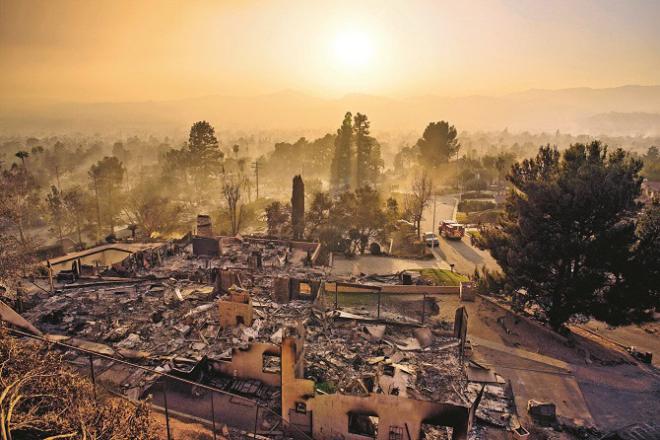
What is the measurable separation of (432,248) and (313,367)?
19.2 m

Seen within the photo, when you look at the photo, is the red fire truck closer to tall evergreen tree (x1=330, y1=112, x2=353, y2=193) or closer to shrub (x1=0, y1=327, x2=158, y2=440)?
tall evergreen tree (x1=330, y1=112, x2=353, y2=193)

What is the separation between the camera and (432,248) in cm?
2959

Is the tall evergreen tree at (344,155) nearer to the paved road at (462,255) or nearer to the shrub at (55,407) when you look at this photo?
the paved road at (462,255)

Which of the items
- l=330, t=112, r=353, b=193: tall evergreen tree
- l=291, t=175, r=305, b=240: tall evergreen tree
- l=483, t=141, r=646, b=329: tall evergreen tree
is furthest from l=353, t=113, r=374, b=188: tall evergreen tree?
l=483, t=141, r=646, b=329: tall evergreen tree

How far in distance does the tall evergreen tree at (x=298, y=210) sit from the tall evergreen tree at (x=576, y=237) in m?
16.0

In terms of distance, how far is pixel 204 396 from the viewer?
37.0 feet

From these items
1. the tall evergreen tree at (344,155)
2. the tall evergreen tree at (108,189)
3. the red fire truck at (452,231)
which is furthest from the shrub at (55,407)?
the tall evergreen tree at (344,155)

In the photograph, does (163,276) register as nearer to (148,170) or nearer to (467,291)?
(467,291)

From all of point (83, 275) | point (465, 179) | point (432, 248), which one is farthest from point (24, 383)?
point (465, 179)

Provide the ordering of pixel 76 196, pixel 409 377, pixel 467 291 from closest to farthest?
pixel 409 377 → pixel 467 291 → pixel 76 196

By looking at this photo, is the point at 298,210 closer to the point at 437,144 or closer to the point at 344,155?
the point at 344,155

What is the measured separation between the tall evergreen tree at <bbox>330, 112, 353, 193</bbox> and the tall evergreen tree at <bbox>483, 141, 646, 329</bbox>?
36794 mm

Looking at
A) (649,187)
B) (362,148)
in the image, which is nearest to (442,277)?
(362,148)

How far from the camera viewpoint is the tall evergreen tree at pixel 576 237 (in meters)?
15.1
